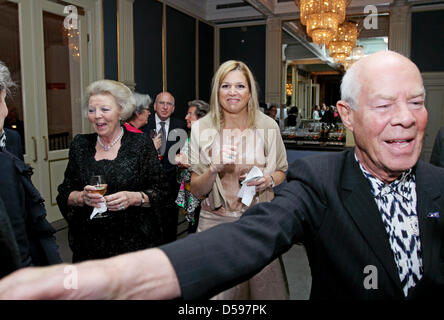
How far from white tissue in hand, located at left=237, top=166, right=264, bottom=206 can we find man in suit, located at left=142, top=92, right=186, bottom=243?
5.99 feet

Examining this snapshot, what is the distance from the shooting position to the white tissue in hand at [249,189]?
2.01 meters

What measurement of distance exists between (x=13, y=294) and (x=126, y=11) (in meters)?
6.72

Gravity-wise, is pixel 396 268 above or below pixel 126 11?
below

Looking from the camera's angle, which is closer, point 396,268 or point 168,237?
point 396,268

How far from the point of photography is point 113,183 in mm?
2127

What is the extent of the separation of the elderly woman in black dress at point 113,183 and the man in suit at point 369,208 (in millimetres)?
1288

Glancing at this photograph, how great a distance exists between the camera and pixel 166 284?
64cm

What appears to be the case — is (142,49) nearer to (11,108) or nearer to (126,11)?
(126,11)

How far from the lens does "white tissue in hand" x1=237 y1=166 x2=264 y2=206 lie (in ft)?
6.60

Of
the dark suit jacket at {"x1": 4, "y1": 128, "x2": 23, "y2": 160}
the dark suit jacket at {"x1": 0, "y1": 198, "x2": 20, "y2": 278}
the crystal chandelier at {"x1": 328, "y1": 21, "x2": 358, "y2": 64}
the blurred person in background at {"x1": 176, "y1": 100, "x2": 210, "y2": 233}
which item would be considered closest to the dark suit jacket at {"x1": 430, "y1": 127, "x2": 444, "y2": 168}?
the blurred person in background at {"x1": 176, "y1": 100, "x2": 210, "y2": 233}

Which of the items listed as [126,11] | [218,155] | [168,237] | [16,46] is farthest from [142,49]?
[218,155]

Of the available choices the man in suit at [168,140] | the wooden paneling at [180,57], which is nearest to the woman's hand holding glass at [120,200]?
the man in suit at [168,140]

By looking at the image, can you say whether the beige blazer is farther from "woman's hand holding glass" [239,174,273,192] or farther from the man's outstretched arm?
the man's outstretched arm
